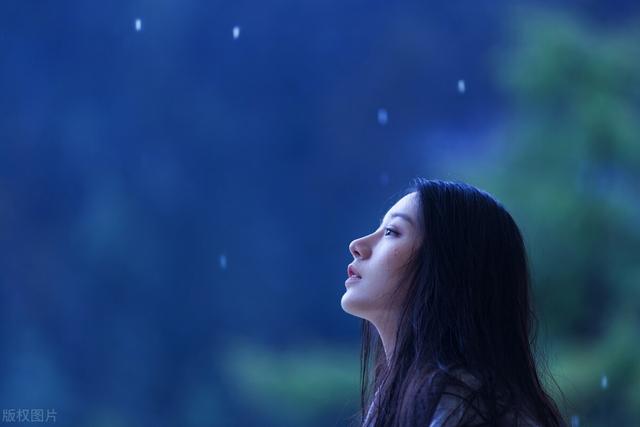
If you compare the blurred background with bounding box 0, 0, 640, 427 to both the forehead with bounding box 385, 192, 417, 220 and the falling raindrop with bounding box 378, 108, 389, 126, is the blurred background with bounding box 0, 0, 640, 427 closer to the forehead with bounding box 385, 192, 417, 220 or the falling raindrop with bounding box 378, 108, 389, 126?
the falling raindrop with bounding box 378, 108, 389, 126

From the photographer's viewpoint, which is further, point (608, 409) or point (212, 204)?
point (212, 204)

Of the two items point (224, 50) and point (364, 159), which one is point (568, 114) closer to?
point (364, 159)

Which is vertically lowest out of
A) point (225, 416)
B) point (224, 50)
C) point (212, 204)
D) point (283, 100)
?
point (225, 416)

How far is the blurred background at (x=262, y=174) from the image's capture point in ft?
12.5

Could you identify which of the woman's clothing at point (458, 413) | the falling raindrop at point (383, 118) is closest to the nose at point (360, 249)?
the woman's clothing at point (458, 413)

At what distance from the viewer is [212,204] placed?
4.33 meters

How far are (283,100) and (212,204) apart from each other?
66 centimetres

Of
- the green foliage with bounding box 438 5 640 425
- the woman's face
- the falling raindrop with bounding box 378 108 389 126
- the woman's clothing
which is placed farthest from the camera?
the falling raindrop with bounding box 378 108 389 126

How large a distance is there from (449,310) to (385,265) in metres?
0.12

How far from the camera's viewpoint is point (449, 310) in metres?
1.01

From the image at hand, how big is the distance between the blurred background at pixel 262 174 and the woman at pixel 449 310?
2630mm

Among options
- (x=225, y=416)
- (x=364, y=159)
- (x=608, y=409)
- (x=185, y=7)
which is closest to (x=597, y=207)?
(x=608, y=409)

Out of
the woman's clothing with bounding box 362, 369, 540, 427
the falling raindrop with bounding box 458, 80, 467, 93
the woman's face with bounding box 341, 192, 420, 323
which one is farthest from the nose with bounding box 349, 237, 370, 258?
the falling raindrop with bounding box 458, 80, 467, 93

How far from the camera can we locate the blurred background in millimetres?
3820
